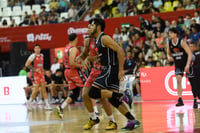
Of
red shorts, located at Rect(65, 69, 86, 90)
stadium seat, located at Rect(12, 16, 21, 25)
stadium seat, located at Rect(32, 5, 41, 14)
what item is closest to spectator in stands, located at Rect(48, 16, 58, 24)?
stadium seat, located at Rect(32, 5, 41, 14)

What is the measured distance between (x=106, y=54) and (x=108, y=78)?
41cm

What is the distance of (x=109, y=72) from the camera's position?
7941 millimetres

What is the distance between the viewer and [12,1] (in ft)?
89.0

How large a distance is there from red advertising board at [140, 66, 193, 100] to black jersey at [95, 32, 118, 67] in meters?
A: 7.70

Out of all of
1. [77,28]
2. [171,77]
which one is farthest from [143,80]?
[77,28]

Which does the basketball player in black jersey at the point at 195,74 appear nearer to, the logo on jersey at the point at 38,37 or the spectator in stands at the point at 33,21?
the logo on jersey at the point at 38,37

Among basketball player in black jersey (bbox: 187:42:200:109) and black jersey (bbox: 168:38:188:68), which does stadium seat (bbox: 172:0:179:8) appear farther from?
black jersey (bbox: 168:38:188:68)

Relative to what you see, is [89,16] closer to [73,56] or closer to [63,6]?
[63,6]

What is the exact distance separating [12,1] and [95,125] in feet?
63.6

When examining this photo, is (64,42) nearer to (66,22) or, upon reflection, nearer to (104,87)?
(66,22)

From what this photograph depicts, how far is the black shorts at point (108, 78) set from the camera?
311 inches

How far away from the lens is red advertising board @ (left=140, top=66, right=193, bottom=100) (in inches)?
610

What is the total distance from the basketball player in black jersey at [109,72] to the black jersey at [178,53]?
4.28 meters

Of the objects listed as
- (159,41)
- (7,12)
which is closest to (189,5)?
(159,41)
